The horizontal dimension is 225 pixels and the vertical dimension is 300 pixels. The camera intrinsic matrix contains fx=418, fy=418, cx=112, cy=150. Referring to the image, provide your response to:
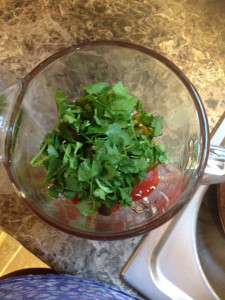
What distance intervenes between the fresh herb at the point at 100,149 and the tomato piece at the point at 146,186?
0.15 ft

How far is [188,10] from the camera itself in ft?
3.05

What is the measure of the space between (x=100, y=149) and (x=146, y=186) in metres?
0.15

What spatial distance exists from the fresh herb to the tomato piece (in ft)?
0.15

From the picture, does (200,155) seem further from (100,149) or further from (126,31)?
(126,31)

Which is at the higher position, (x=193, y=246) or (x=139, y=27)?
(x=139, y=27)

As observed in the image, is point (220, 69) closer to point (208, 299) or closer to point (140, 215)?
point (140, 215)

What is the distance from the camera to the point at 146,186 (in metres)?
0.73

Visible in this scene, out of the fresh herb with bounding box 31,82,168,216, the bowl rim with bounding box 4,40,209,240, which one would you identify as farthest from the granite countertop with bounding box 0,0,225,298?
the fresh herb with bounding box 31,82,168,216

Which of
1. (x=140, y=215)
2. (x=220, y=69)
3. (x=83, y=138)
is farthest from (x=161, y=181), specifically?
(x=220, y=69)

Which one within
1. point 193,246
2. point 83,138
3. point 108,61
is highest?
point 108,61

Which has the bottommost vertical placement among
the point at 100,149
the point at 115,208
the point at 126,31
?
the point at 115,208

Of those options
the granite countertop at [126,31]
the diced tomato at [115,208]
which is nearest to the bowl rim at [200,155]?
the diced tomato at [115,208]

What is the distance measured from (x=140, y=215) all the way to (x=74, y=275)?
0.72 ft

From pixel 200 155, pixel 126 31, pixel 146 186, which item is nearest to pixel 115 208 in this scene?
pixel 146 186
